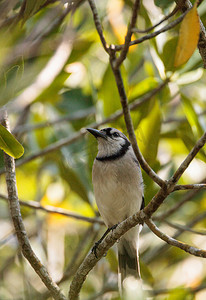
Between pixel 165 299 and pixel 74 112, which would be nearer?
pixel 165 299

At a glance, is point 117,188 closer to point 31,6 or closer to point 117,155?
point 117,155

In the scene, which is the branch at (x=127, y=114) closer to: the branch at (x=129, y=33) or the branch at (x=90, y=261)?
the branch at (x=129, y=33)

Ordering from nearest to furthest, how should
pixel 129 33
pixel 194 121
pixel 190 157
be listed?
pixel 129 33
pixel 190 157
pixel 194 121

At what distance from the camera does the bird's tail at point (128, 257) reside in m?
4.86

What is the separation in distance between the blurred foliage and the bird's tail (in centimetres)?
10

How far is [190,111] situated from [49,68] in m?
1.38

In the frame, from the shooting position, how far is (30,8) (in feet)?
11.0

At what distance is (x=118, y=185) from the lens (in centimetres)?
457

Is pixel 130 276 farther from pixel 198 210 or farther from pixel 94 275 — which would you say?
pixel 198 210

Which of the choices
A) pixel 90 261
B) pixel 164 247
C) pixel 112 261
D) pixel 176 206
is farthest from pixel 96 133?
pixel 90 261

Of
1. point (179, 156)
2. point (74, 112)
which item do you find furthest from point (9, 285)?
point (179, 156)

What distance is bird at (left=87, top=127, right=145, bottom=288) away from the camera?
4.58m

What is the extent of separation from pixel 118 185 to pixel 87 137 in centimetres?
90

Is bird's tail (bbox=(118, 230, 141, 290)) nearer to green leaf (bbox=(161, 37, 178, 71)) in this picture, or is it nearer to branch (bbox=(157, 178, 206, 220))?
branch (bbox=(157, 178, 206, 220))
